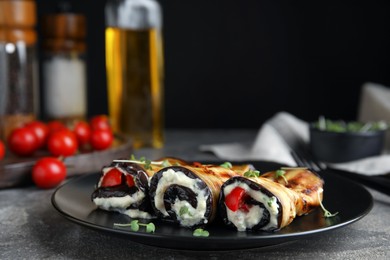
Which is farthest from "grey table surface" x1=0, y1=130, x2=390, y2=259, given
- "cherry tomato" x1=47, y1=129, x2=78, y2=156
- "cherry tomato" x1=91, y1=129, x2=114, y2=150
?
"cherry tomato" x1=91, y1=129, x2=114, y2=150

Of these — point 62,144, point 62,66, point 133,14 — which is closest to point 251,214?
point 62,144

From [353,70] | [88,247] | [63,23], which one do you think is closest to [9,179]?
[88,247]

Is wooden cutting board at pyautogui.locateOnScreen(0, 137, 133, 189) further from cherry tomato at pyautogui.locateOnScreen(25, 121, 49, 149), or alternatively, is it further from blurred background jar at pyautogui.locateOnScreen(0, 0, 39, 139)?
blurred background jar at pyautogui.locateOnScreen(0, 0, 39, 139)

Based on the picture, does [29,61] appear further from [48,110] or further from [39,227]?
[39,227]

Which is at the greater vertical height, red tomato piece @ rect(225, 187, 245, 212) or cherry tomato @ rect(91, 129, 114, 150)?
red tomato piece @ rect(225, 187, 245, 212)

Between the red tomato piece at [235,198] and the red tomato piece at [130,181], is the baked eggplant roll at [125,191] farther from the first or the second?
the red tomato piece at [235,198]

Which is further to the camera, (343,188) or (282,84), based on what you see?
(282,84)
